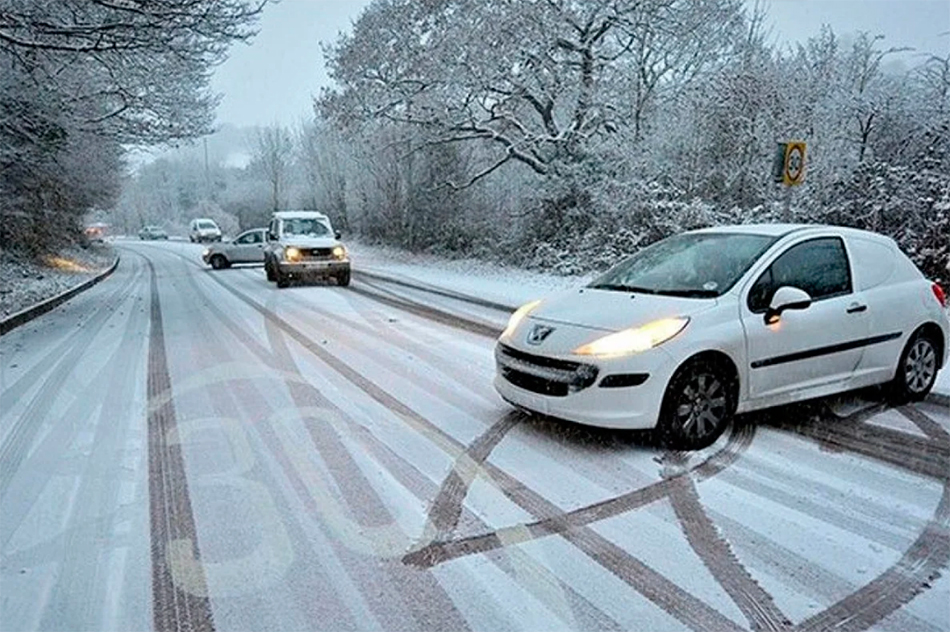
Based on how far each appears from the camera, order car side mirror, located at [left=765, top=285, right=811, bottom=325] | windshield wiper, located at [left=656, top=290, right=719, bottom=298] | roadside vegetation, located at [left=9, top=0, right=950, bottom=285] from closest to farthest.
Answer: car side mirror, located at [left=765, top=285, right=811, bottom=325] → windshield wiper, located at [left=656, top=290, right=719, bottom=298] → roadside vegetation, located at [left=9, top=0, right=950, bottom=285]

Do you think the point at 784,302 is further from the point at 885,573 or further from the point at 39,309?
the point at 39,309

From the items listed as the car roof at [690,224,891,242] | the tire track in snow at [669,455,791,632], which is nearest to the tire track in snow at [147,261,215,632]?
the tire track in snow at [669,455,791,632]

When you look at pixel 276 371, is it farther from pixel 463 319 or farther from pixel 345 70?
pixel 345 70

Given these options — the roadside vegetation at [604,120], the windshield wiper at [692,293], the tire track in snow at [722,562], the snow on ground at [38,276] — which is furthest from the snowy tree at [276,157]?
the tire track in snow at [722,562]

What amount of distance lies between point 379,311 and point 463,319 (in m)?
1.88

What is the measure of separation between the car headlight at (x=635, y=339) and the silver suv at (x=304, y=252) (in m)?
13.1

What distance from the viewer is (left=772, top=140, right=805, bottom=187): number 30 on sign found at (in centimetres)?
820

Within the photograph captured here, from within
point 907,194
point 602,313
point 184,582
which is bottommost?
point 184,582

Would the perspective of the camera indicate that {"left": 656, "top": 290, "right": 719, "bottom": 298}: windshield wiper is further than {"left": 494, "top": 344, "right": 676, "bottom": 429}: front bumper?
Yes

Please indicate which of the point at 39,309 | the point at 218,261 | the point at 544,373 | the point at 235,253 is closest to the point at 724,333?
the point at 544,373

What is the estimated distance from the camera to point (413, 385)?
21.3 ft

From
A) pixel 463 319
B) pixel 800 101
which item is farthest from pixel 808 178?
pixel 463 319

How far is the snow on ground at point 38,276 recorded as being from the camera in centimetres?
1339

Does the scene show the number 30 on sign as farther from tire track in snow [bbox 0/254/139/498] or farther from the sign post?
tire track in snow [bbox 0/254/139/498]
